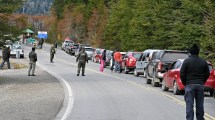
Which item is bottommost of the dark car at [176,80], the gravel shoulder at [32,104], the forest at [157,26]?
the gravel shoulder at [32,104]

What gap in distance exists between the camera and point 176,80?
2148 centimetres

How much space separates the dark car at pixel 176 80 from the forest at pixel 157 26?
12.4 meters

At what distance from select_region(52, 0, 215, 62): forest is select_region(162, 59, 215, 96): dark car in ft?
40.7

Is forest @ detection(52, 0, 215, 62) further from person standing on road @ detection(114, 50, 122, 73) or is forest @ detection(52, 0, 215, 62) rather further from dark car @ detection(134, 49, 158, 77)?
person standing on road @ detection(114, 50, 122, 73)

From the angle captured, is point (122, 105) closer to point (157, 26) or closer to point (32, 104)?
point (32, 104)

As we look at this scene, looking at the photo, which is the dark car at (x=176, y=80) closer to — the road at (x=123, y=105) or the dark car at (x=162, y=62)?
the road at (x=123, y=105)

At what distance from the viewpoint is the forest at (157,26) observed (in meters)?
39.2

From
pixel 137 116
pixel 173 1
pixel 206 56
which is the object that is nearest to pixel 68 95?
pixel 137 116

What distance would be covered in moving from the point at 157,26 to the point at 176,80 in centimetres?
3061

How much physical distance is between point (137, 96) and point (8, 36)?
11.0m

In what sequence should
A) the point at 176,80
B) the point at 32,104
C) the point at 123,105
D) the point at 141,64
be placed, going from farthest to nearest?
the point at 141,64 < the point at 176,80 < the point at 32,104 < the point at 123,105

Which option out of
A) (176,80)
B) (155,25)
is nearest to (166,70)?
(176,80)

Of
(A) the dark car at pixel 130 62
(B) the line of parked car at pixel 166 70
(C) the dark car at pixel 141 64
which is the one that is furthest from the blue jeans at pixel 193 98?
(A) the dark car at pixel 130 62

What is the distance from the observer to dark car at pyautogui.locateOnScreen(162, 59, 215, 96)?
20.9 metres
